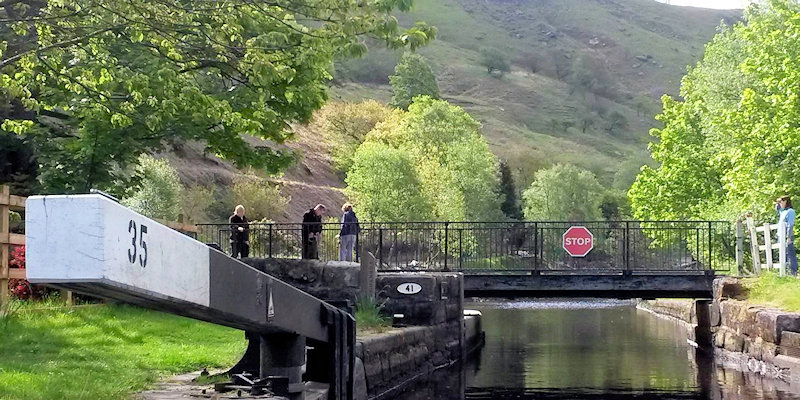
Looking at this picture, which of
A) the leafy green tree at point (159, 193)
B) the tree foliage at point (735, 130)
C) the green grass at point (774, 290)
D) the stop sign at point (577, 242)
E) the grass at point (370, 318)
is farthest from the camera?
the leafy green tree at point (159, 193)

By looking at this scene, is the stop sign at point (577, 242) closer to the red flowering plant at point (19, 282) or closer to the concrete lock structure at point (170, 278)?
the red flowering plant at point (19, 282)

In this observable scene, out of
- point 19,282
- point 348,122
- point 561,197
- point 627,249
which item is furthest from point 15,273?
point 561,197

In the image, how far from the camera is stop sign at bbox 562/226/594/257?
27.5 m

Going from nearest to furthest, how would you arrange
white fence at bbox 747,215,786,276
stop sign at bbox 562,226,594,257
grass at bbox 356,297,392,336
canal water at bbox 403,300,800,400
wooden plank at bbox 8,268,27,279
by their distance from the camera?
wooden plank at bbox 8,268,27,279 → canal water at bbox 403,300,800,400 → grass at bbox 356,297,392,336 → white fence at bbox 747,215,786,276 → stop sign at bbox 562,226,594,257

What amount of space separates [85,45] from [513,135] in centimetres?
14346

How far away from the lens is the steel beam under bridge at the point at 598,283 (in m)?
25.4

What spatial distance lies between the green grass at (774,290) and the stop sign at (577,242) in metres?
5.03

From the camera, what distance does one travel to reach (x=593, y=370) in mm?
21438

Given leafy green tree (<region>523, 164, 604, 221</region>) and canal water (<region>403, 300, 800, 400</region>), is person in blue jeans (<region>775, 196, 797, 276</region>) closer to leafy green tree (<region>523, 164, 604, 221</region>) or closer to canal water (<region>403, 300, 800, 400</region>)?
canal water (<region>403, 300, 800, 400</region>)

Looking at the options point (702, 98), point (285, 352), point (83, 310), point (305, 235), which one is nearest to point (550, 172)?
point (702, 98)

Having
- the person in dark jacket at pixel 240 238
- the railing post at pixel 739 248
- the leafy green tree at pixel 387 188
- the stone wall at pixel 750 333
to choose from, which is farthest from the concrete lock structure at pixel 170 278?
the leafy green tree at pixel 387 188

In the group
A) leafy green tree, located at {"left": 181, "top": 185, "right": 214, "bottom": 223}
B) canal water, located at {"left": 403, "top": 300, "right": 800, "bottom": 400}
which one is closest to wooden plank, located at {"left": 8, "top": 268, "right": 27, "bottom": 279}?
canal water, located at {"left": 403, "top": 300, "right": 800, "bottom": 400}

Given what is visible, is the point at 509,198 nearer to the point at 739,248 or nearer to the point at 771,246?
the point at 739,248

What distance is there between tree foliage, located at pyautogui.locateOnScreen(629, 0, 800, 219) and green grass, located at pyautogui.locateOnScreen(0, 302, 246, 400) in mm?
18205
